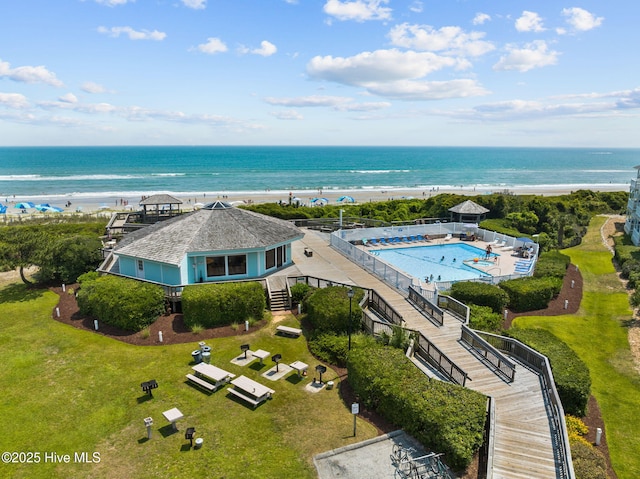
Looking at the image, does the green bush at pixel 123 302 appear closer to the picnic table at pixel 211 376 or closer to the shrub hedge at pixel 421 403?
the picnic table at pixel 211 376

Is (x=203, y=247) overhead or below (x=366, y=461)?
overhead

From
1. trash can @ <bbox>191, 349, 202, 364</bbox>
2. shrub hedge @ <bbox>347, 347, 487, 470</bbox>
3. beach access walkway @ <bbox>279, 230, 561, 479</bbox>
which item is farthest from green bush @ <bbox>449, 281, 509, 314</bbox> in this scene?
trash can @ <bbox>191, 349, 202, 364</bbox>

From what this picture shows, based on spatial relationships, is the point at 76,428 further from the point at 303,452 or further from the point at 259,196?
the point at 259,196

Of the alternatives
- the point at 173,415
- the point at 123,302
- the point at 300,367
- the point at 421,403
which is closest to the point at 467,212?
the point at 300,367

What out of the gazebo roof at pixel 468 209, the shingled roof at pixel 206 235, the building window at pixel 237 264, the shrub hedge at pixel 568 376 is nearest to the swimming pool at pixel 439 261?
the gazebo roof at pixel 468 209

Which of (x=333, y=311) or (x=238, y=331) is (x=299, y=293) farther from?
(x=333, y=311)

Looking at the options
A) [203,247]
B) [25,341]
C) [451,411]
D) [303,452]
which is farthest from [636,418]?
[25,341]

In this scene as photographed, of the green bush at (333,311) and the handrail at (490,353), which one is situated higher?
the green bush at (333,311)
